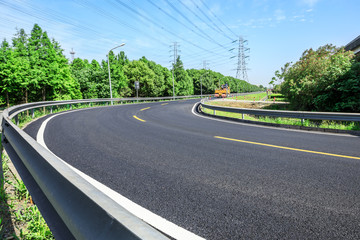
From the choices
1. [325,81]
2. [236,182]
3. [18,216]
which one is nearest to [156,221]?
[18,216]

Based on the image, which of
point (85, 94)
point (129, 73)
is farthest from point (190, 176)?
point (129, 73)

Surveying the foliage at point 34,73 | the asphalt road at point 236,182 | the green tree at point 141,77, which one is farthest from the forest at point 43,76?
the asphalt road at point 236,182

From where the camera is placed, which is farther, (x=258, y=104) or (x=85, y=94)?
(x=85, y=94)

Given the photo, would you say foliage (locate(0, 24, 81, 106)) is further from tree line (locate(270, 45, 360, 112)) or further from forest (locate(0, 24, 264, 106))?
tree line (locate(270, 45, 360, 112))

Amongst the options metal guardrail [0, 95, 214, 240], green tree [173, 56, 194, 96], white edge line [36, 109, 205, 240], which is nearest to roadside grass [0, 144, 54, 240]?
metal guardrail [0, 95, 214, 240]

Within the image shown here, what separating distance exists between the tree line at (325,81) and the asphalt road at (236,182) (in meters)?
10.9

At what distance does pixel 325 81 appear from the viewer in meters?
16.1

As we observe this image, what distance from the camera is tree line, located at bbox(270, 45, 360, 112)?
48.9 ft

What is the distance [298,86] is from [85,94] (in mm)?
43652

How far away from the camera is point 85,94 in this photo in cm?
4888

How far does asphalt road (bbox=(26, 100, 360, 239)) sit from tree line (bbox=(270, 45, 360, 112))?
10.9m

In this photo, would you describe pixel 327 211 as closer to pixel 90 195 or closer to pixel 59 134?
pixel 90 195

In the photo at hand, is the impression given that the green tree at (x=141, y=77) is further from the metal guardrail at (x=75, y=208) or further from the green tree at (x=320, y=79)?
the metal guardrail at (x=75, y=208)

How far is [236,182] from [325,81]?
16.3 m
